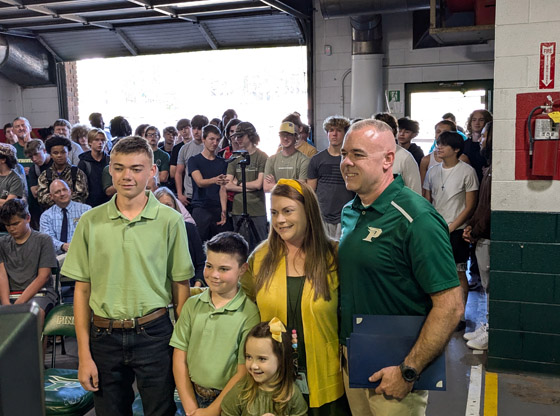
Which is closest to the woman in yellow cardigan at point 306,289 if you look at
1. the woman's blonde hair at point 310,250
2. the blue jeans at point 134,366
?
the woman's blonde hair at point 310,250

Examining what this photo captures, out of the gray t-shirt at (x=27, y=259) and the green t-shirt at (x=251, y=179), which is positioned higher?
the green t-shirt at (x=251, y=179)

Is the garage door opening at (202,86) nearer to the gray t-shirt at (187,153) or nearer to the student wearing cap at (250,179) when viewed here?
the gray t-shirt at (187,153)

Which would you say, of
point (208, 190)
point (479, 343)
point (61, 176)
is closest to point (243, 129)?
point (208, 190)

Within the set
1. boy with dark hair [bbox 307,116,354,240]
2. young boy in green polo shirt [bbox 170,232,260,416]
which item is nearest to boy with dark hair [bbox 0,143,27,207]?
boy with dark hair [bbox 307,116,354,240]

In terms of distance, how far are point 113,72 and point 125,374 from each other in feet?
31.9

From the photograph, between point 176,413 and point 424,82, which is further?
point 424,82

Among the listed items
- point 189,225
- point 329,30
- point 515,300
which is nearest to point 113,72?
point 329,30

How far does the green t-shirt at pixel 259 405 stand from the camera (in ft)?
7.55

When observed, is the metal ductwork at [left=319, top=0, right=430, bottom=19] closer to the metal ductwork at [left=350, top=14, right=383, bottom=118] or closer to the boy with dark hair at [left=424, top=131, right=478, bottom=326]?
the metal ductwork at [left=350, top=14, right=383, bottom=118]

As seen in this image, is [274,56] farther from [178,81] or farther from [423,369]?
[423,369]

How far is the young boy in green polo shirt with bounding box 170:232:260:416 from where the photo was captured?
8.00 ft

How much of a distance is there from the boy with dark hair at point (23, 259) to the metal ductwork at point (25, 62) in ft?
23.4

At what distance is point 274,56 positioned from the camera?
9891 millimetres

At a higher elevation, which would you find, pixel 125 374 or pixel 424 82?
pixel 424 82
